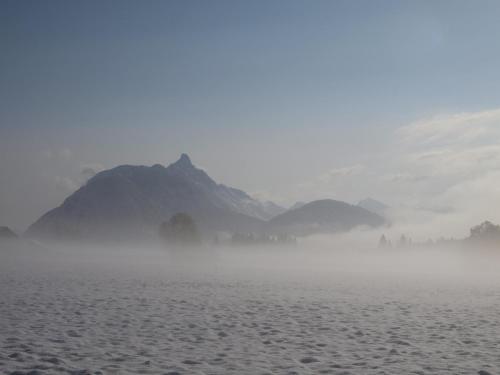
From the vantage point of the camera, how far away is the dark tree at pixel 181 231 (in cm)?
13575

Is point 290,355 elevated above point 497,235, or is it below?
below

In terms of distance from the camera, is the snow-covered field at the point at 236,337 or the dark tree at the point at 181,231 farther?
the dark tree at the point at 181,231

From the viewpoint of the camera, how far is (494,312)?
1289 inches

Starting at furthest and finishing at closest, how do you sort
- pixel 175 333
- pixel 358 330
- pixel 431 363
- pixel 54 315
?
pixel 54 315
pixel 358 330
pixel 175 333
pixel 431 363

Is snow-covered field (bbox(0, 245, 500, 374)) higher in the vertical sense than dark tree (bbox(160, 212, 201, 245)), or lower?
lower

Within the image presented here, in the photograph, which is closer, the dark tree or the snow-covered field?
the snow-covered field

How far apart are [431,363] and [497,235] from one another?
160342mm

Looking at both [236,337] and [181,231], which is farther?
[181,231]

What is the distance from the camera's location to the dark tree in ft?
445

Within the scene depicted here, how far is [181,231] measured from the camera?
446 ft

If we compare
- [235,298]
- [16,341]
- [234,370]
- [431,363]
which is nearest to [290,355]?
[234,370]

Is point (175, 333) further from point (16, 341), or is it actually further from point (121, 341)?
point (16, 341)

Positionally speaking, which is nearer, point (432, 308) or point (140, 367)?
point (140, 367)

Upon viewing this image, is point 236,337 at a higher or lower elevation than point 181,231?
lower
